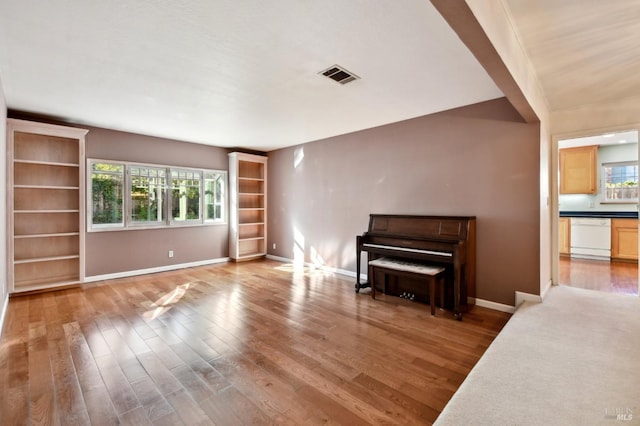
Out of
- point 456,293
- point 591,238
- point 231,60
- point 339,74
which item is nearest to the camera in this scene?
point 231,60

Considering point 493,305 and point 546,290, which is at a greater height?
point 546,290

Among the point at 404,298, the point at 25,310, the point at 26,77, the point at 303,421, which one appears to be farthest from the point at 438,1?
the point at 25,310

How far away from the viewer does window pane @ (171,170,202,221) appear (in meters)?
5.57

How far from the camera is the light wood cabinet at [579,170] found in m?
5.97

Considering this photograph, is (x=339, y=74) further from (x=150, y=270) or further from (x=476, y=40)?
(x=150, y=270)

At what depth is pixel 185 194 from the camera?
18.8ft

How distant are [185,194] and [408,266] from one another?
4.38 metres

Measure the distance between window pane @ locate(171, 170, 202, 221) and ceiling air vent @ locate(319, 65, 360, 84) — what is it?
394cm

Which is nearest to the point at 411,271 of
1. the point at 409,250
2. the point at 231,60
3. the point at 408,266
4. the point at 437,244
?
the point at 408,266

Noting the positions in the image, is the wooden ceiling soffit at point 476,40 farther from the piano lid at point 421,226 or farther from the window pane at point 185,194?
the window pane at point 185,194

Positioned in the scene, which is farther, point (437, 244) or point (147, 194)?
point (147, 194)

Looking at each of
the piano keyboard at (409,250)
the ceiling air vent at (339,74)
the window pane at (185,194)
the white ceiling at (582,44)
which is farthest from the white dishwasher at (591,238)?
the window pane at (185,194)

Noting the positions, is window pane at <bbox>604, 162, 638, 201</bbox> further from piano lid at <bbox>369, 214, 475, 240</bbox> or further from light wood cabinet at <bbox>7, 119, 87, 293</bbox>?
light wood cabinet at <bbox>7, 119, 87, 293</bbox>

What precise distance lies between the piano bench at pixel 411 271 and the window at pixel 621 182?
5.27m
